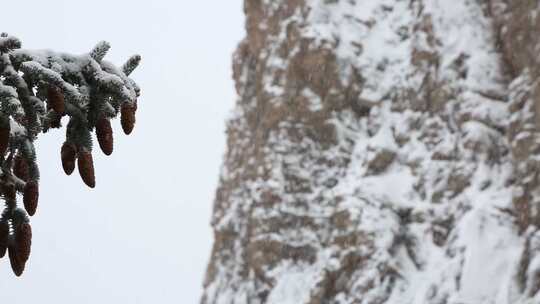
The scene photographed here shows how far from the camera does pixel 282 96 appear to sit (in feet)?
38.8

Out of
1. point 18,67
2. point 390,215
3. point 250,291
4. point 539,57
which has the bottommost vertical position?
point 18,67

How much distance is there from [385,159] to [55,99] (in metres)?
9.12

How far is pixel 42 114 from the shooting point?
159 cm

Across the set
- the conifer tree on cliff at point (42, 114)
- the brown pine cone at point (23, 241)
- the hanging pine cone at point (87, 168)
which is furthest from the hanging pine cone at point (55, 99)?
the brown pine cone at point (23, 241)

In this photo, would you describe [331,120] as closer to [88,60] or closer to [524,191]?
[524,191]

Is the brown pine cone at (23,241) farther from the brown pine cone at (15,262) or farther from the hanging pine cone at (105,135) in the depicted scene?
the hanging pine cone at (105,135)

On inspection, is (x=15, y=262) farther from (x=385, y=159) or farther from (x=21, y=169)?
(x=385, y=159)

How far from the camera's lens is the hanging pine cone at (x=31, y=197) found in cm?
156

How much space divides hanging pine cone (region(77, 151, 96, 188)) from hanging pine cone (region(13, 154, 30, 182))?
0.11 m

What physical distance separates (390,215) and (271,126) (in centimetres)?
279

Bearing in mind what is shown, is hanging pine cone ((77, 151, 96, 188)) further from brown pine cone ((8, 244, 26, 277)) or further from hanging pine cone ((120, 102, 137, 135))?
brown pine cone ((8, 244, 26, 277))

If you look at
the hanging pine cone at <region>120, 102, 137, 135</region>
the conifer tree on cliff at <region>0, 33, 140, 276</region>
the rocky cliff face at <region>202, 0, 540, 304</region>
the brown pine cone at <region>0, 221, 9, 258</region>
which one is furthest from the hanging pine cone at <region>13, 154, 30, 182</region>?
the rocky cliff face at <region>202, 0, 540, 304</region>

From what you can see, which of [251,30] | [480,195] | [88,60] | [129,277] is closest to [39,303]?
[129,277]

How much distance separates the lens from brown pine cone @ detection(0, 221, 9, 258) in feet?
5.13
